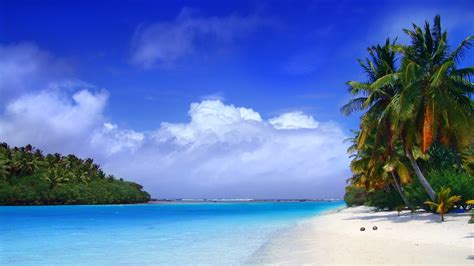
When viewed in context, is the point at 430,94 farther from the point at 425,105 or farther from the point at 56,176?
the point at 56,176

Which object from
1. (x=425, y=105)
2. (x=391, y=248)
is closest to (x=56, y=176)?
(x=425, y=105)

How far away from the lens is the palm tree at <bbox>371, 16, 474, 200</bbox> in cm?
1789

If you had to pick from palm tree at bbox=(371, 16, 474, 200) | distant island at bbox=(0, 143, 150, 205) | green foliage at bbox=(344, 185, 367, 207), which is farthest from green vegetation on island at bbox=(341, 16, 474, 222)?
distant island at bbox=(0, 143, 150, 205)

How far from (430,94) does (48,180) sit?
78.9m

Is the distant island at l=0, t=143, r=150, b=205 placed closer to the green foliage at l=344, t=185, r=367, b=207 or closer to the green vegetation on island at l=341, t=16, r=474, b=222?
the green foliage at l=344, t=185, r=367, b=207

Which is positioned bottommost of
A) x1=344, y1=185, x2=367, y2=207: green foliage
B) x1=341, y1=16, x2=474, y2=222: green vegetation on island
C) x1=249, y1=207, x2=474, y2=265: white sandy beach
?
x1=249, y1=207, x2=474, y2=265: white sandy beach

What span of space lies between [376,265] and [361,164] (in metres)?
18.2

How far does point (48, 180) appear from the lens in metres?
81.8

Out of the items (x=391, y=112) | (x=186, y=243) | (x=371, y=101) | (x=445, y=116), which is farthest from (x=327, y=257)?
(x=371, y=101)

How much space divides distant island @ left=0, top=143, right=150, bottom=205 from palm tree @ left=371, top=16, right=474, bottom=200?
76908mm

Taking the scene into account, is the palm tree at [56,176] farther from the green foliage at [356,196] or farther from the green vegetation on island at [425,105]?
the green vegetation on island at [425,105]

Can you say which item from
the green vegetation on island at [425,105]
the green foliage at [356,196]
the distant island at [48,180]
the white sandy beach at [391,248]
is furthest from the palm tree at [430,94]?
the distant island at [48,180]

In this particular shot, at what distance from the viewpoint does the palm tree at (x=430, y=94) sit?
17891 mm

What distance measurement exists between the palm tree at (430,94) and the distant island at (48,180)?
76908 millimetres
